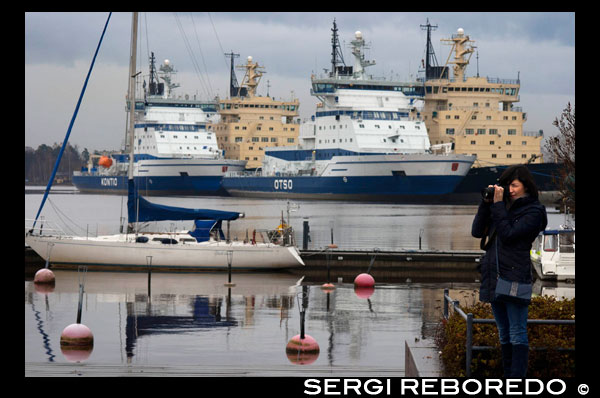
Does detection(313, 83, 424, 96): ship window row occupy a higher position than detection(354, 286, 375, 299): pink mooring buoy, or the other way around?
detection(313, 83, 424, 96): ship window row

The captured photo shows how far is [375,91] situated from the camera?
282ft

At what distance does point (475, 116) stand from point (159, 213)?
64845 mm

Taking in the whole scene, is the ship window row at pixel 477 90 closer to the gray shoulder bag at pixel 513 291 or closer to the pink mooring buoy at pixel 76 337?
the pink mooring buoy at pixel 76 337

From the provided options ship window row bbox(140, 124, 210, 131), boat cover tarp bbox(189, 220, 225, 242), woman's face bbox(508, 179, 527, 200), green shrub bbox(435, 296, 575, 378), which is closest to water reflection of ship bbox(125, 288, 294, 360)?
boat cover tarp bbox(189, 220, 225, 242)

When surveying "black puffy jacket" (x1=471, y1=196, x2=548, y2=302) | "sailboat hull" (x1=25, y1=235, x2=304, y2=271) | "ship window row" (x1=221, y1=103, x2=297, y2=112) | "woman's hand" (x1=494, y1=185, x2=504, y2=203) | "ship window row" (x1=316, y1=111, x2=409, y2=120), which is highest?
"ship window row" (x1=221, y1=103, x2=297, y2=112)

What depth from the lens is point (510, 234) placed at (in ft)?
22.3

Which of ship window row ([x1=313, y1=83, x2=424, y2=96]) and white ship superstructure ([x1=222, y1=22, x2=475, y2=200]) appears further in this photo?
ship window row ([x1=313, y1=83, x2=424, y2=96])

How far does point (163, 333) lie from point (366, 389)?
30.4ft

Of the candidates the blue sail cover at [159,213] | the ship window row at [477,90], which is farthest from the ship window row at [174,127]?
the blue sail cover at [159,213]

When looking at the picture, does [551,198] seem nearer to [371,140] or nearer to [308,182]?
[371,140]

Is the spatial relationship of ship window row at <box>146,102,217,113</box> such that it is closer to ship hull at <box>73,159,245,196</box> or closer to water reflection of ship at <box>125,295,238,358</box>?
ship hull at <box>73,159,245,196</box>

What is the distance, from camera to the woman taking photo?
6.83 metres

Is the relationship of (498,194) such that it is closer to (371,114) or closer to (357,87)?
(371,114)

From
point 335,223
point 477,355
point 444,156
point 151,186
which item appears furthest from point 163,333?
point 151,186
